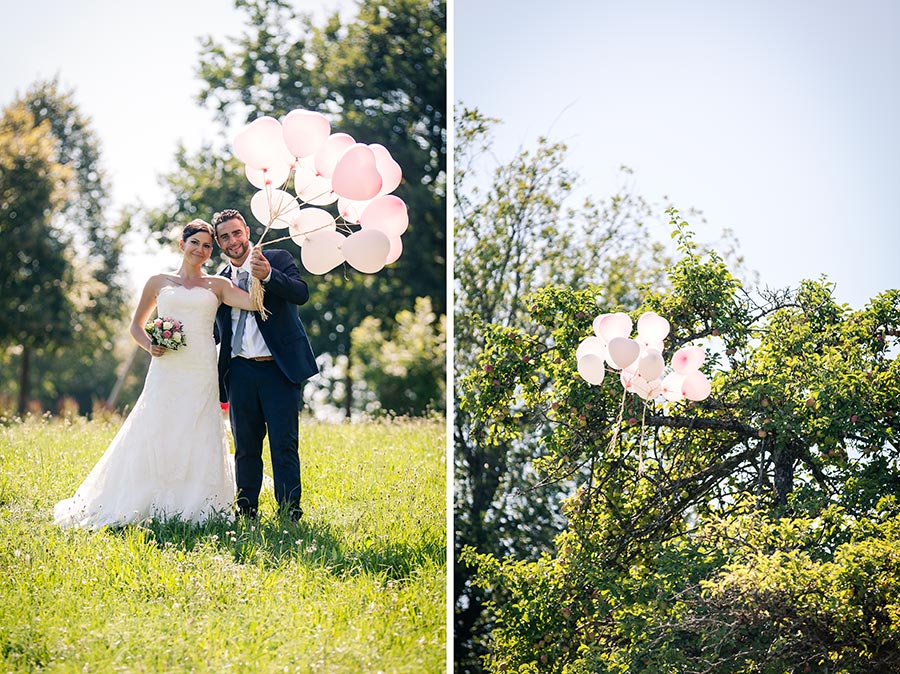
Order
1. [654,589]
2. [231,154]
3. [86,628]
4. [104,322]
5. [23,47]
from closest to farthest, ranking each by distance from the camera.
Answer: [86,628], [654,589], [23,47], [231,154], [104,322]

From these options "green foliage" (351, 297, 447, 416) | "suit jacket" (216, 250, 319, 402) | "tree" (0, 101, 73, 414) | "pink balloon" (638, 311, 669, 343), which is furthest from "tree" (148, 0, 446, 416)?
"pink balloon" (638, 311, 669, 343)

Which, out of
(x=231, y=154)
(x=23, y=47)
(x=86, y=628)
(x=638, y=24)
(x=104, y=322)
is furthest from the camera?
(x=104, y=322)

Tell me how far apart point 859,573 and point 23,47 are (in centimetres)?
505

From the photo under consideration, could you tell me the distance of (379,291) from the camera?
7.66 m

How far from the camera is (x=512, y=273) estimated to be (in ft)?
16.6

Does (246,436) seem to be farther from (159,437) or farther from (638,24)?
(638,24)

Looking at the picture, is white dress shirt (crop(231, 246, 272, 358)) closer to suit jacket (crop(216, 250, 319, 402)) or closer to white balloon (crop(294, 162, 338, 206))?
suit jacket (crop(216, 250, 319, 402))

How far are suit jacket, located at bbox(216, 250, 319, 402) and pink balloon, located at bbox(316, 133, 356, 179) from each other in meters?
0.33

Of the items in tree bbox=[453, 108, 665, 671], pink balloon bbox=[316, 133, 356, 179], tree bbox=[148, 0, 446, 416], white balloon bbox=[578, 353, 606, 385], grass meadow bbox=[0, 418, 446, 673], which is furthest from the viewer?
tree bbox=[148, 0, 446, 416]

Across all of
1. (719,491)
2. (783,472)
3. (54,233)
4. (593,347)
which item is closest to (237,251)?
(593,347)

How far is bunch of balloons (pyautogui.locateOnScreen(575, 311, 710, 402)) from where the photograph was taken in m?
3.49

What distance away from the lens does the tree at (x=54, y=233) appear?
7262 mm

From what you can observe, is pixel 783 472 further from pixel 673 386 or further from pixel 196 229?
pixel 196 229

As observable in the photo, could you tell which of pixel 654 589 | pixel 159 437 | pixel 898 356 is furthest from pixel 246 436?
pixel 898 356
